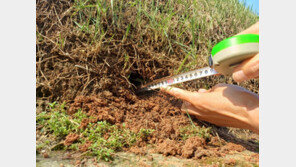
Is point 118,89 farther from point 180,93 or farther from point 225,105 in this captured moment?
point 225,105

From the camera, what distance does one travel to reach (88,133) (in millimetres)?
1662

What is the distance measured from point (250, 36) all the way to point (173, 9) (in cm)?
207

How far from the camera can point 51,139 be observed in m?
1.63

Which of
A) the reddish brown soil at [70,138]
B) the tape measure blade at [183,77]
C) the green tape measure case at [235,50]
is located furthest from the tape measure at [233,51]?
the reddish brown soil at [70,138]

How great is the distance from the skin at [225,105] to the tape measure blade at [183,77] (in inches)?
3.1

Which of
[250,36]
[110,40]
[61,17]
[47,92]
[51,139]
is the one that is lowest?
[51,139]

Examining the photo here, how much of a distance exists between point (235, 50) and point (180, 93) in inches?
38.8

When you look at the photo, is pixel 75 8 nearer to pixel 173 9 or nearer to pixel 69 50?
pixel 69 50

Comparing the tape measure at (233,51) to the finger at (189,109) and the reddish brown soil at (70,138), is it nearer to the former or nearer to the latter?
the finger at (189,109)

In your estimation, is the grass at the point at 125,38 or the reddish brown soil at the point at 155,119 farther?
the grass at the point at 125,38

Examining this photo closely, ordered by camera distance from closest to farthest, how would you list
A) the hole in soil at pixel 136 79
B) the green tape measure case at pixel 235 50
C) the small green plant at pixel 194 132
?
the green tape measure case at pixel 235 50, the small green plant at pixel 194 132, the hole in soil at pixel 136 79

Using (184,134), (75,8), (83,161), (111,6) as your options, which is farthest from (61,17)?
(184,134)

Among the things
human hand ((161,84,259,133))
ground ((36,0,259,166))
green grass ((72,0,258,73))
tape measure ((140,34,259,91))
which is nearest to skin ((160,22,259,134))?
human hand ((161,84,259,133))

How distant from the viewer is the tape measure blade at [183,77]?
1.72 m
